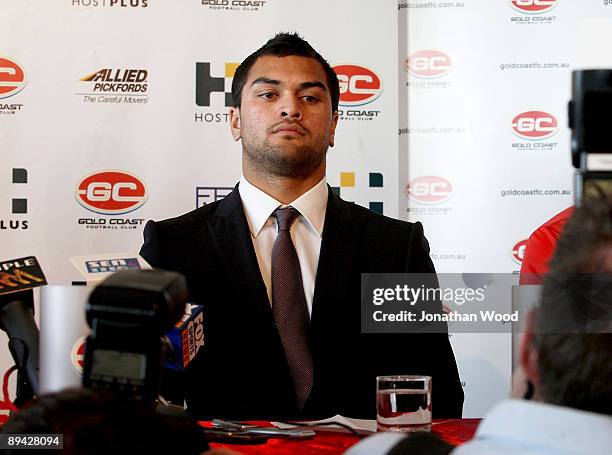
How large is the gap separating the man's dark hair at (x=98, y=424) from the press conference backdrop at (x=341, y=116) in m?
2.58

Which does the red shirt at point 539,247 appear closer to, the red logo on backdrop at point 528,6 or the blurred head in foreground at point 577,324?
the red logo on backdrop at point 528,6

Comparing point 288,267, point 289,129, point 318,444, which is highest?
point 289,129

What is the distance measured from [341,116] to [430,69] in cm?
47

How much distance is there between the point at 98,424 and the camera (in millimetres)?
788

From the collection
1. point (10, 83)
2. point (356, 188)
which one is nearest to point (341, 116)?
point (356, 188)

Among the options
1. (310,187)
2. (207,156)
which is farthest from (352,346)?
(207,156)

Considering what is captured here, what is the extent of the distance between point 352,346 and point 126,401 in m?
1.80

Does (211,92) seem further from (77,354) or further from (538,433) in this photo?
(538,433)

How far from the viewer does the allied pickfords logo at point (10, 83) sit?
3.41 metres

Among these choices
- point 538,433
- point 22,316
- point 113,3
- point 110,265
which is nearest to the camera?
point 538,433

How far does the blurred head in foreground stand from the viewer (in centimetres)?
91

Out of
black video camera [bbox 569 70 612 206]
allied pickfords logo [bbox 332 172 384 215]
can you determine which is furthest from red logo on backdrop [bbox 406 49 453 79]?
black video camera [bbox 569 70 612 206]

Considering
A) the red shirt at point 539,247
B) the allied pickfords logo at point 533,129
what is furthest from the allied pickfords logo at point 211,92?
the red shirt at point 539,247

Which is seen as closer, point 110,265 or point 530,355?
point 530,355
